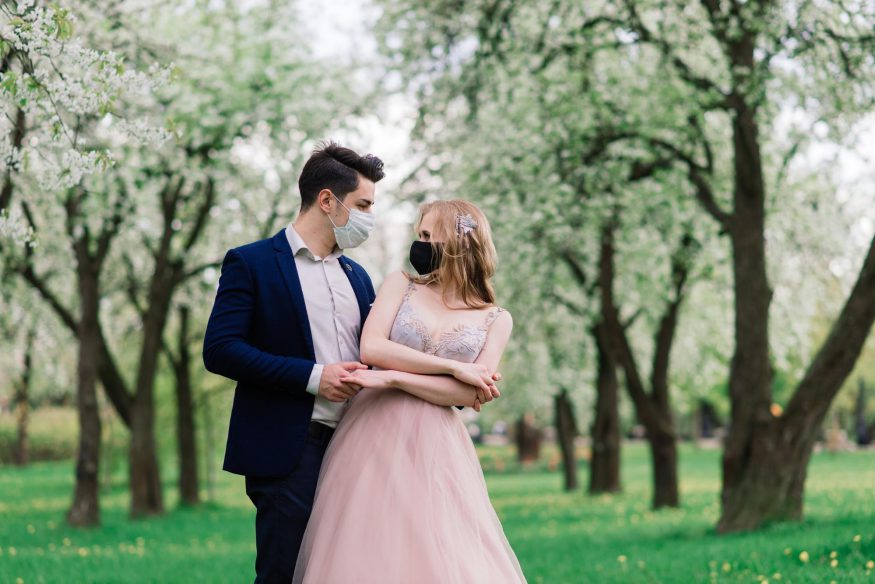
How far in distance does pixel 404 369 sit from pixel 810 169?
16.6 meters

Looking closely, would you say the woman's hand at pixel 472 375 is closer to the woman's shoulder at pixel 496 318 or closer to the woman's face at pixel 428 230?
the woman's shoulder at pixel 496 318

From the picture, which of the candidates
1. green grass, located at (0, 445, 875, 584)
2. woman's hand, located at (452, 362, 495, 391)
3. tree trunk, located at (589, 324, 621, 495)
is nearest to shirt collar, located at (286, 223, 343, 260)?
woman's hand, located at (452, 362, 495, 391)

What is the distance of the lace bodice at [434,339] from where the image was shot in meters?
4.93

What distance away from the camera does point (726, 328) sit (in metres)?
24.4

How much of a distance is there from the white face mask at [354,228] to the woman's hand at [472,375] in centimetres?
74

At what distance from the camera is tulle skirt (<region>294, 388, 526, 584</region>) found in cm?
452

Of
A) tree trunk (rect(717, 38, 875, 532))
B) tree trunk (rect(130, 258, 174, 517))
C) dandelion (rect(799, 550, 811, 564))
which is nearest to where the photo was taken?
dandelion (rect(799, 550, 811, 564))

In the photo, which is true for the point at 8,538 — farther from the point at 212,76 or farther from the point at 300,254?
the point at 300,254

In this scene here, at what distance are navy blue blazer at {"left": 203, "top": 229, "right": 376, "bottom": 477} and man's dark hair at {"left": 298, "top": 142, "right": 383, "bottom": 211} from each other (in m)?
0.36

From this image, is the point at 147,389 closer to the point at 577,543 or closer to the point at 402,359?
the point at 577,543

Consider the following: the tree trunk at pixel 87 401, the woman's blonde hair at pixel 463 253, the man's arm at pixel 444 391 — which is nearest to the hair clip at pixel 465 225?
the woman's blonde hair at pixel 463 253

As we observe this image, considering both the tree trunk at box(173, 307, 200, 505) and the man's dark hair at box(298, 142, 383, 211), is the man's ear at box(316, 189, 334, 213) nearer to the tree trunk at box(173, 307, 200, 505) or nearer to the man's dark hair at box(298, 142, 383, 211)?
the man's dark hair at box(298, 142, 383, 211)

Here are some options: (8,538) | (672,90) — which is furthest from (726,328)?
(8,538)

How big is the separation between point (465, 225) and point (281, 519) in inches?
61.3
